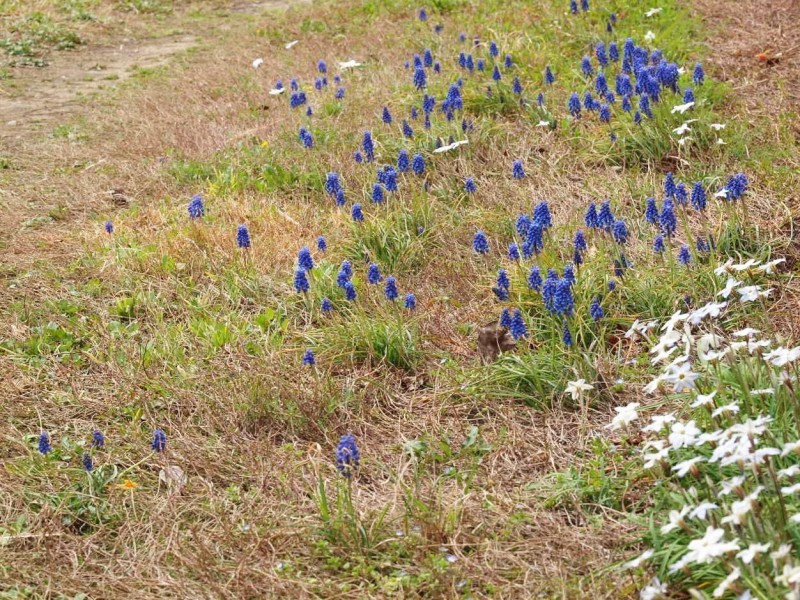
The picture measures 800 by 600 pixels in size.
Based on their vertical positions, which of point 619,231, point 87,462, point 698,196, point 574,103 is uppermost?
point 574,103

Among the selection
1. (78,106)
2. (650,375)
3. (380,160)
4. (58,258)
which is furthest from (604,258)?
(78,106)

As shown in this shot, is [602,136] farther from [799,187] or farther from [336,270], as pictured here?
[336,270]

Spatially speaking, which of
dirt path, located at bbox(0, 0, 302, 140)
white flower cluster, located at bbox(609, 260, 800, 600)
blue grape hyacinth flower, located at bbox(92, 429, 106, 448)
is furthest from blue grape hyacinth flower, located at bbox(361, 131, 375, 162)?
dirt path, located at bbox(0, 0, 302, 140)

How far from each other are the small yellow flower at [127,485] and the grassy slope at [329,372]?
0.02 meters

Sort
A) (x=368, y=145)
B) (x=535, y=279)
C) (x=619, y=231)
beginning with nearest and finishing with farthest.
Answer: (x=535, y=279)
(x=619, y=231)
(x=368, y=145)

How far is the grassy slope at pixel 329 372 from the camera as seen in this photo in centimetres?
297

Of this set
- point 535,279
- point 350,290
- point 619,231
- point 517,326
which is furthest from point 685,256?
Answer: point 350,290

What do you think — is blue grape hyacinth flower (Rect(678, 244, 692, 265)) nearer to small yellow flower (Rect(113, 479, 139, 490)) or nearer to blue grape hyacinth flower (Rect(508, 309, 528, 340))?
blue grape hyacinth flower (Rect(508, 309, 528, 340))

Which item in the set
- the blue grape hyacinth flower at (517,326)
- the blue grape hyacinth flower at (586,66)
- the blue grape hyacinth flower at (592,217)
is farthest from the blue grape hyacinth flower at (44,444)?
the blue grape hyacinth flower at (586,66)

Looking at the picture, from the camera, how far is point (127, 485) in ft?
11.2

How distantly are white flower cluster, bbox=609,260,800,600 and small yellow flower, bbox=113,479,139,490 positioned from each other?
1724 mm

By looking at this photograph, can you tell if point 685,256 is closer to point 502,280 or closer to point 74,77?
point 502,280

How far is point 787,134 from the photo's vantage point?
18.5 ft

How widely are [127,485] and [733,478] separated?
2.10 metres
